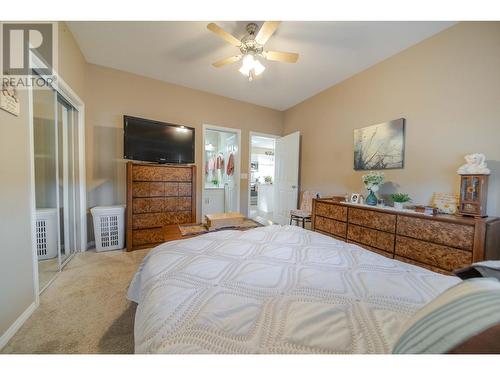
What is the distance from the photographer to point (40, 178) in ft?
5.98

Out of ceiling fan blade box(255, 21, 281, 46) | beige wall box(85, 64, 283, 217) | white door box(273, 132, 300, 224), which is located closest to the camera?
ceiling fan blade box(255, 21, 281, 46)

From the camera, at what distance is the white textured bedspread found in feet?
1.69

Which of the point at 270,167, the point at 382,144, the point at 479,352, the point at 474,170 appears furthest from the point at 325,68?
the point at 270,167

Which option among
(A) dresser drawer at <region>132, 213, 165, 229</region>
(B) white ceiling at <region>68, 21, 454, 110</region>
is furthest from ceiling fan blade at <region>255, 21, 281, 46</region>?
(A) dresser drawer at <region>132, 213, 165, 229</region>

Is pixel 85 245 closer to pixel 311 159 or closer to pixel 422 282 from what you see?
pixel 422 282

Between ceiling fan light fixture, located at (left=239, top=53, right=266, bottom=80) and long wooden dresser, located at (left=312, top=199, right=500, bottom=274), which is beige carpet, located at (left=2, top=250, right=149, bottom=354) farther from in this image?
ceiling fan light fixture, located at (left=239, top=53, right=266, bottom=80)

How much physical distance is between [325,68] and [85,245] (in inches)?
159

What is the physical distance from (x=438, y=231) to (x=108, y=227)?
3.67 metres

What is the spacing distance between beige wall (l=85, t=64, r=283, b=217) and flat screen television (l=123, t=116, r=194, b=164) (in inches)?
14.5

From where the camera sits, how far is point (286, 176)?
12.7 ft

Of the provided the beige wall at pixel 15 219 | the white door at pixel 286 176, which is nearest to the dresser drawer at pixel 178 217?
the beige wall at pixel 15 219

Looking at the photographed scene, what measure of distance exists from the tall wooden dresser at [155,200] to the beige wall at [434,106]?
239 centimetres

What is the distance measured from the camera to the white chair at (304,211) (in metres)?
3.08
